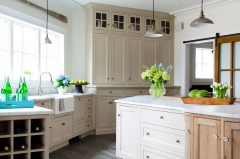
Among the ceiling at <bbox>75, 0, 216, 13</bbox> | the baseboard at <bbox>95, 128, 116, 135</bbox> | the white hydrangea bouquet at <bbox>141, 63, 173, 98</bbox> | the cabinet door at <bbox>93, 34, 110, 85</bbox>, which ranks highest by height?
the ceiling at <bbox>75, 0, 216, 13</bbox>

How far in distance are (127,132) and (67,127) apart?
133 centimetres

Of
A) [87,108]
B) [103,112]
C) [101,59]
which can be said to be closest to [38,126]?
[87,108]

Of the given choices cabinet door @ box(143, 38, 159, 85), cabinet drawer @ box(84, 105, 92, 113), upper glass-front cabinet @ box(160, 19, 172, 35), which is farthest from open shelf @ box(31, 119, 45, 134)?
upper glass-front cabinet @ box(160, 19, 172, 35)

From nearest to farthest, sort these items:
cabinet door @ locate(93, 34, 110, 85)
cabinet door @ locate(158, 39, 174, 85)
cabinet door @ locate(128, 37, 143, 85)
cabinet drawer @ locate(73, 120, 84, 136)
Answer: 1. cabinet drawer @ locate(73, 120, 84, 136)
2. cabinet door @ locate(93, 34, 110, 85)
3. cabinet door @ locate(128, 37, 143, 85)
4. cabinet door @ locate(158, 39, 174, 85)

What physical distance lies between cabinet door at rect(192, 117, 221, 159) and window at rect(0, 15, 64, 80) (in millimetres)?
2823

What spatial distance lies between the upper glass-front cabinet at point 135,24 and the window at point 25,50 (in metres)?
1.63

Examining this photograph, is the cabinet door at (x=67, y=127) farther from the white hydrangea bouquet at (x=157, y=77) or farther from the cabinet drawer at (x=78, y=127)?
the white hydrangea bouquet at (x=157, y=77)

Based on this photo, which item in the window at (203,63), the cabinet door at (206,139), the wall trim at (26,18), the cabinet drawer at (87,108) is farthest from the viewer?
the window at (203,63)

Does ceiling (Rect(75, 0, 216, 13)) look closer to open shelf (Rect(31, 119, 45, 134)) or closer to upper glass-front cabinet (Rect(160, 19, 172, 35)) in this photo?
upper glass-front cabinet (Rect(160, 19, 172, 35))

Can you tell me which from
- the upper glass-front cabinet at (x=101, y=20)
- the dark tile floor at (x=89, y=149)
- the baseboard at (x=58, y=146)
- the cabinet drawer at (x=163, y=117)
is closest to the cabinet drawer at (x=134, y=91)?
the dark tile floor at (x=89, y=149)

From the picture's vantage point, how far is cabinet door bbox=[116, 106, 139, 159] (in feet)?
9.40

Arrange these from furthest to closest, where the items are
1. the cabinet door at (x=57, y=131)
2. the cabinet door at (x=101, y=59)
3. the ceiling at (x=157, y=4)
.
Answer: the cabinet door at (x=101, y=59) → the ceiling at (x=157, y=4) → the cabinet door at (x=57, y=131)

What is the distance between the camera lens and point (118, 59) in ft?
16.4

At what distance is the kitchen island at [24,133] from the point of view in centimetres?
191
